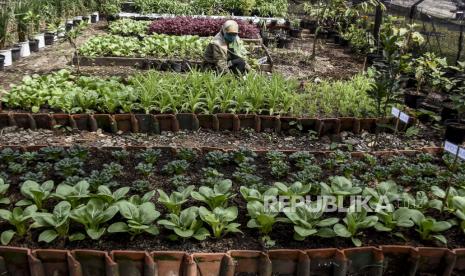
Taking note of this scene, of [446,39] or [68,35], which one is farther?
[446,39]

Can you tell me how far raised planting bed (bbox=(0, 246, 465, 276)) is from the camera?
2783 millimetres

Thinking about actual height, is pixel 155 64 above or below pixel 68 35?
below

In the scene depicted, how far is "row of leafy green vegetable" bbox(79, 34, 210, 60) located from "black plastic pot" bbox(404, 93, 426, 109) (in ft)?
12.5

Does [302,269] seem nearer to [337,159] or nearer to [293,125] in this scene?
[337,159]

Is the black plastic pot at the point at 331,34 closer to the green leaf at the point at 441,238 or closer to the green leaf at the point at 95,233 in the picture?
the green leaf at the point at 441,238

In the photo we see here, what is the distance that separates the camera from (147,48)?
28.1 ft

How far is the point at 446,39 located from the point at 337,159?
20.9ft

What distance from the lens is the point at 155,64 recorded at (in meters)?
8.17

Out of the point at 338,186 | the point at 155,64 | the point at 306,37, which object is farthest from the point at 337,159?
the point at 306,37

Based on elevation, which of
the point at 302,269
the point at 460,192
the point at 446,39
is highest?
the point at 446,39

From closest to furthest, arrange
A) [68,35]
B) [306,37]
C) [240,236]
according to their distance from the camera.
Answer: [240,236] → [68,35] → [306,37]

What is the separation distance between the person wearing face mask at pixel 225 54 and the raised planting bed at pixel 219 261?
4315 millimetres

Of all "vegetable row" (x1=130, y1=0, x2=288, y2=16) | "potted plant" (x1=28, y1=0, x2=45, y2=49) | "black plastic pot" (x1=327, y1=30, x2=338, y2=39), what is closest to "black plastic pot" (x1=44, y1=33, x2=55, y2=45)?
"potted plant" (x1=28, y1=0, x2=45, y2=49)

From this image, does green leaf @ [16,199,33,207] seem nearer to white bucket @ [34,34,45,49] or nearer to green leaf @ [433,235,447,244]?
green leaf @ [433,235,447,244]
